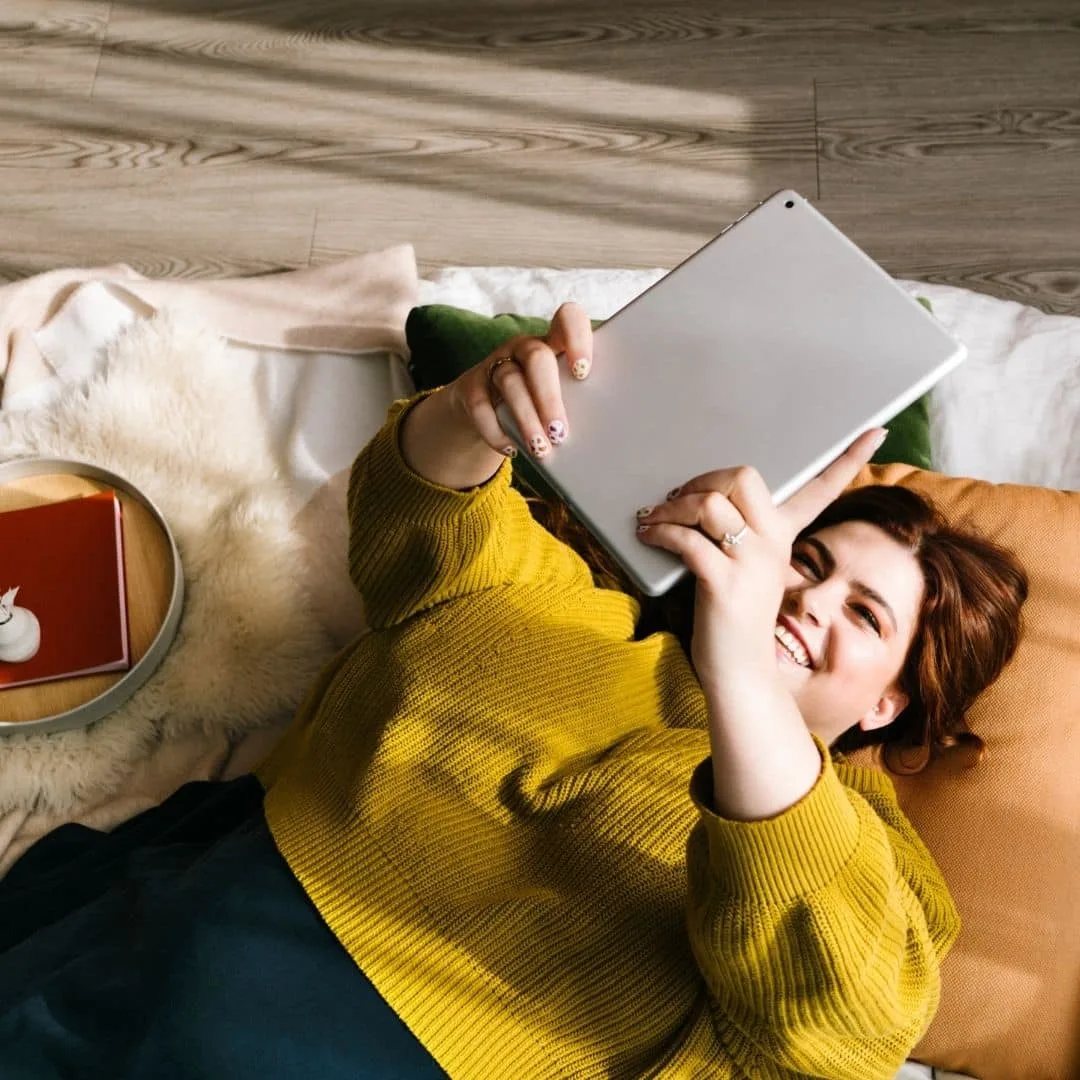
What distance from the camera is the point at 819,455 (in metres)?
0.86

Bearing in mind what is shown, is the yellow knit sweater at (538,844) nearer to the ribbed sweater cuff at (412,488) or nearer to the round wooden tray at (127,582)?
the ribbed sweater cuff at (412,488)

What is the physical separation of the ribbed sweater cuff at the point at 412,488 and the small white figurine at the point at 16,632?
1.47ft

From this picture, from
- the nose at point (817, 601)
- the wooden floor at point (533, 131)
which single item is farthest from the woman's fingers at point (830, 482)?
the wooden floor at point (533, 131)

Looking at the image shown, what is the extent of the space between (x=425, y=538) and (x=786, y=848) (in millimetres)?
431

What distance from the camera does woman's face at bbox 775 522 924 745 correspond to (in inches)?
40.9

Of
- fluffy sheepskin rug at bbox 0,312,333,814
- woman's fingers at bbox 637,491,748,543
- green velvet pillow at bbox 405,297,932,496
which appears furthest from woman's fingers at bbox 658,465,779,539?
fluffy sheepskin rug at bbox 0,312,333,814

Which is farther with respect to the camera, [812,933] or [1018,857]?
[1018,857]

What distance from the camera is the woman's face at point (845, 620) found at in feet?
3.41

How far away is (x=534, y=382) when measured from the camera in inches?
35.5

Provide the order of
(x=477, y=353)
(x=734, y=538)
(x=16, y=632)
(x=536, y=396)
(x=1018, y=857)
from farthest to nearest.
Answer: (x=477, y=353) → (x=16, y=632) → (x=1018, y=857) → (x=536, y=396) → (x=734, y=538)

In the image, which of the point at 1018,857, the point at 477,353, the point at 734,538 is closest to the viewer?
the point at 734,538

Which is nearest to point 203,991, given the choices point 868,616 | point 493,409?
point 493,409

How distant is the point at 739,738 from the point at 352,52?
63.4 inches

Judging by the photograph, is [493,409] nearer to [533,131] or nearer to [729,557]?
[729,557]
